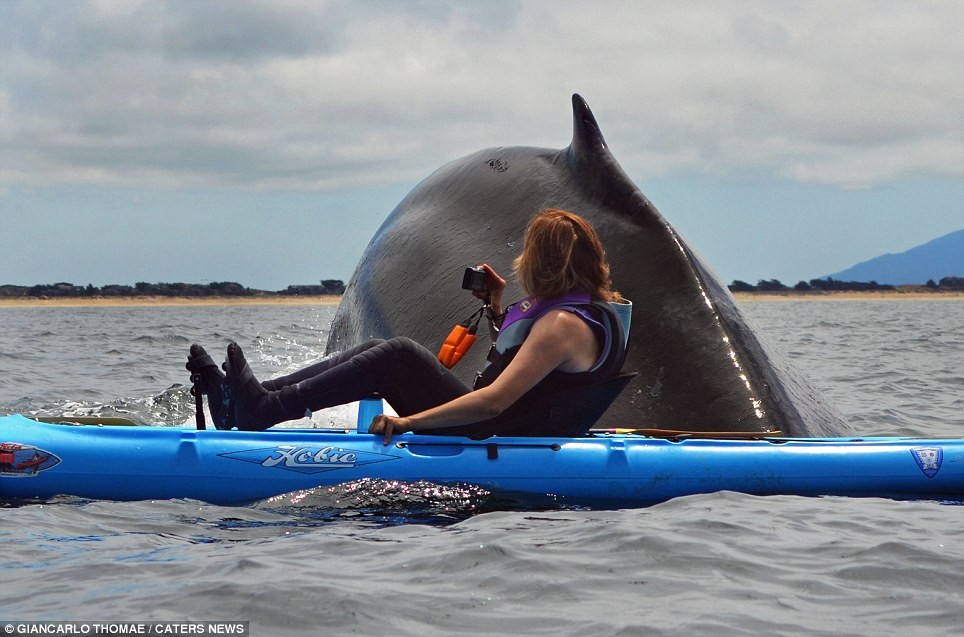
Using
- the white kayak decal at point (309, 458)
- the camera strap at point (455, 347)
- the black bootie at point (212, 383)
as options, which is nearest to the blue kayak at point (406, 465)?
the white kayak decal at point (309, 458)

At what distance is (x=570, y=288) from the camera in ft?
18.7

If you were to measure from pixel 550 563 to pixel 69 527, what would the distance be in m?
2.04

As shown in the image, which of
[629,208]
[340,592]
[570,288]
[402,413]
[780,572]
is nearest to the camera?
[340,592]

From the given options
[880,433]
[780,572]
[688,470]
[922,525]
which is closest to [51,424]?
[688,470]

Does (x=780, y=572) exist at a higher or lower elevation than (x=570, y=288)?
lower

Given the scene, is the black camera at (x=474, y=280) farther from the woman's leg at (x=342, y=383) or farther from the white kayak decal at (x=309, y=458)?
the white kayak decal at (x=309, y=458)

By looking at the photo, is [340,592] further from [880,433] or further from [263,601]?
[880,433]

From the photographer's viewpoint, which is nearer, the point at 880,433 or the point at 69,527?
the point at 69,527

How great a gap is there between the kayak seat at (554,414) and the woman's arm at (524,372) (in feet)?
0.59

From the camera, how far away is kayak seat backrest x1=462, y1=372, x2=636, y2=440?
583 cm

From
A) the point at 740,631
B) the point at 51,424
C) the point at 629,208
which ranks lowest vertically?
the point at 740,631

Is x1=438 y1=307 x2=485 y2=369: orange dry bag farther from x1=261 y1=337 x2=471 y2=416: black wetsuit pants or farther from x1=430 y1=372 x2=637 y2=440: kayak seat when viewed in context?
x1=430 y1=372 x2=637 y2=440: kayak seat

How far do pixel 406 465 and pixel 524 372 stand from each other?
27.1 inches

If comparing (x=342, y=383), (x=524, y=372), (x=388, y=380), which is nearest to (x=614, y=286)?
(x=524, y=372)
